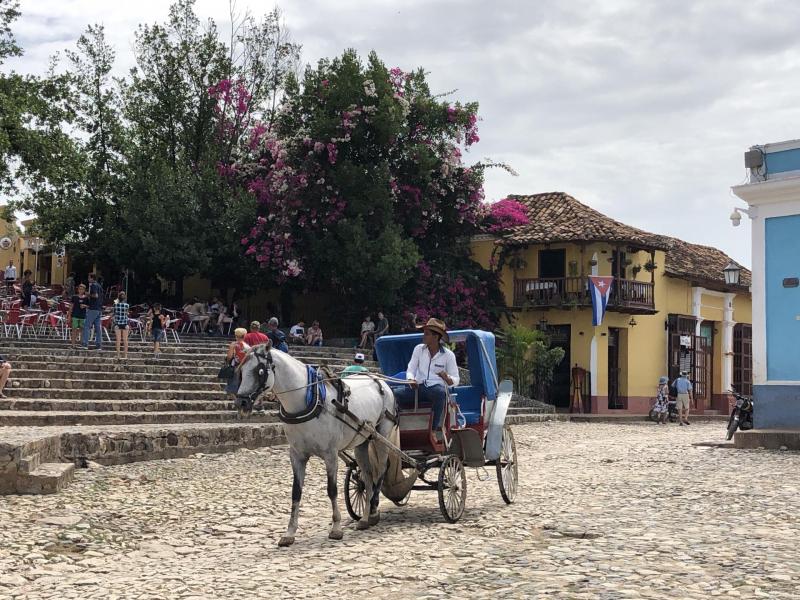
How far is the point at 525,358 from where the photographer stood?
1102 inches

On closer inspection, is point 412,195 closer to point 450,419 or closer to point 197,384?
point 197,384

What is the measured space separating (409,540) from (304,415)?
1271 millimetres

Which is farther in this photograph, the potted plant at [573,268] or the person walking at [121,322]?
the potted plant at [573,268]

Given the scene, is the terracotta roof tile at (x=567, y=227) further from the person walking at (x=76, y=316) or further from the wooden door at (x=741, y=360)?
the person walking at (x=76, y=316)

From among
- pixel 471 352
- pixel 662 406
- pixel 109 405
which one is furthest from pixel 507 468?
pixel 662 406

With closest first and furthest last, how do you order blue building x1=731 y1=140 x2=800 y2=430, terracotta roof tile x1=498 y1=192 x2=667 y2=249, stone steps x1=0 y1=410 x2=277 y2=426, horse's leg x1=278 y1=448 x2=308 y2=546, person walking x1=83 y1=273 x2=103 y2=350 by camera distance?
horse's leg x1=278 y1=448 x2=308 y2=546 → stone steps x1=0 y1=410 x2=277 y2=426 → blue building x1=731 y1=140 x2=800 y2=430 → person walking x1=83 y1=273 x2=103 y2=350 → terracotta roof tile x1=498 y1=192 x2=667 y2=249

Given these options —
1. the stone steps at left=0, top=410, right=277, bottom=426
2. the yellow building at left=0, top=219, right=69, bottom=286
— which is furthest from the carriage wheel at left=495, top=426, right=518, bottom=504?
the yellow building at left=0, top=219, right=69, bottom=286

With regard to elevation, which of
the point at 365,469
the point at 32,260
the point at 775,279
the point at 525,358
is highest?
the point at 32,260

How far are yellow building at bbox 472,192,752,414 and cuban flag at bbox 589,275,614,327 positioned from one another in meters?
0.91

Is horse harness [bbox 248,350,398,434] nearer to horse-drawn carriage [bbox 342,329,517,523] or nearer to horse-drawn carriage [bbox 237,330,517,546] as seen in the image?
horse-drawn carriage [bbox 237,330,517,546]

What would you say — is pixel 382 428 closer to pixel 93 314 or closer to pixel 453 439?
pixel 453 439

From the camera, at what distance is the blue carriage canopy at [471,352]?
955 cm

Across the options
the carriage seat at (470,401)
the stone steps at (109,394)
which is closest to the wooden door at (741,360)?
the stone steps at (109,394)

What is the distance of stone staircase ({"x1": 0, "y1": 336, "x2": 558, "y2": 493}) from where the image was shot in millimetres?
10242
